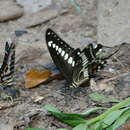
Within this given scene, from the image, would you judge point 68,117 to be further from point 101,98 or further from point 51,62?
point 51,62

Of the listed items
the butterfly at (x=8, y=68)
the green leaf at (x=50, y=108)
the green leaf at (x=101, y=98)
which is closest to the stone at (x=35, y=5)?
the butterfly at (x=8, y=68)

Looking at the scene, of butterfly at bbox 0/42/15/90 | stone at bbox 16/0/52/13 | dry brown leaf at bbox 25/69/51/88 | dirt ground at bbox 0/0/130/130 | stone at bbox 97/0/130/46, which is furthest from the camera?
stone at bbox 16/0/52/13

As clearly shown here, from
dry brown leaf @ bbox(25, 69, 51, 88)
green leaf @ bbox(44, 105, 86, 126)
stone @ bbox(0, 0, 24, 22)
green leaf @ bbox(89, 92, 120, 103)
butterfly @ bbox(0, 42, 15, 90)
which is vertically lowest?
green leaf @ bbox(44, 105, 86, 126)

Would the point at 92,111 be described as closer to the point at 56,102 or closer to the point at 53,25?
the point at 56,102

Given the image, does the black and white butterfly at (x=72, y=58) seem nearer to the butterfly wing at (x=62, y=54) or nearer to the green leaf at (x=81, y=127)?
the butterfly wing at (x=62, y=54)

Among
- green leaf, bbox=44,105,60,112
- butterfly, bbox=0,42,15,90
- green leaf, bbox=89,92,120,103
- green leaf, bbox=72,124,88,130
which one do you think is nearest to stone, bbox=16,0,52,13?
butterfly, bbox=0,42,15,90

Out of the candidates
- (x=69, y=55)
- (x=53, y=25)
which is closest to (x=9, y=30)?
→ (x=53, y=25)

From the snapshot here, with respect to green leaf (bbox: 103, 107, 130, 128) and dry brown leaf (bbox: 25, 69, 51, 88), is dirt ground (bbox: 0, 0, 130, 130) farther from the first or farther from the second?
green leaf (bbox: 103, 107, 130, 128)
